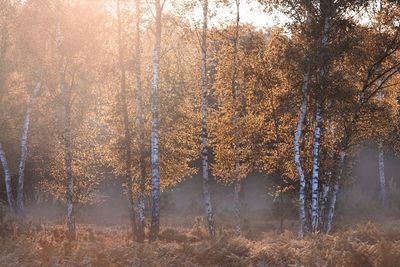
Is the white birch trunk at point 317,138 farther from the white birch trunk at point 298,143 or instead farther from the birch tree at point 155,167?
the birch tree at point 155,167

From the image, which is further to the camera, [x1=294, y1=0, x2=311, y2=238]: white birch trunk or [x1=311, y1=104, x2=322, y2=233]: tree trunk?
[x1=294, y1=0, x2=311, y2=238]: white birch trunk

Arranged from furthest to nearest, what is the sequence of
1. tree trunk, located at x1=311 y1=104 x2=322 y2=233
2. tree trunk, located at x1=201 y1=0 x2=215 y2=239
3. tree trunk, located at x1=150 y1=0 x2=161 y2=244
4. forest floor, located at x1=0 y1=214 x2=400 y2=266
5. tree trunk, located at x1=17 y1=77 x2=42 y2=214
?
tree trunk, located at x1=17 y1=77 x2=42 y2=214 → tree trunk, located at x1=201 y1=0 x2=215 y2=239 → tree trunk, located at x1=311 y1=104 x2=322 y2=233 → tree trunk, located at x1=150 y1=0 x2=161 y2=244 → forest floor, located at x1=0 y1=214 x2=400 y2=266

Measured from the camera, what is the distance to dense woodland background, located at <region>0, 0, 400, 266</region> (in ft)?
74.0

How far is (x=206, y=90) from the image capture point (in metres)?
24.5

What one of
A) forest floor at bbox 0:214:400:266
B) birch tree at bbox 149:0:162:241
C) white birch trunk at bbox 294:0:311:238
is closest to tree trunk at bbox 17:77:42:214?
birch tree at bbox 149:0:162:241

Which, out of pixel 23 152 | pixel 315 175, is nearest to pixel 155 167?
pixel 315 175

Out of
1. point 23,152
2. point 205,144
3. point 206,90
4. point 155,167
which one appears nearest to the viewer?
point 155,167

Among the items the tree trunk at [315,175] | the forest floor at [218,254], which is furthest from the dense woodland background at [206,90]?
the forest floor at [218,254]

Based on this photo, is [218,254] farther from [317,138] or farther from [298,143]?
[317,138]

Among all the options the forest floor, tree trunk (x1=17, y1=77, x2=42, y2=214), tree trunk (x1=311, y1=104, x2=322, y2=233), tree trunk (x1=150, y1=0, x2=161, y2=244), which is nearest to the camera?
the forest floor

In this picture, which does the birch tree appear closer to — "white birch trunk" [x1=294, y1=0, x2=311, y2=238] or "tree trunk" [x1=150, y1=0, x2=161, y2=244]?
"tree trunk" [x1=150, y1=0, x2=161, y2=244]

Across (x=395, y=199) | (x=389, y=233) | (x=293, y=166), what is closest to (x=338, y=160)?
(x=293, y=166)

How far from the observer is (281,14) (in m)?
23.6

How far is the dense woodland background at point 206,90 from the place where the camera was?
22.5 meters
